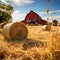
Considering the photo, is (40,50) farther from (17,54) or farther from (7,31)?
(7,31)

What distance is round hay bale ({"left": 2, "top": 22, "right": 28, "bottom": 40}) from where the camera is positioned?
9.93 m

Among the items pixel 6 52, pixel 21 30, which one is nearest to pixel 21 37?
pixel 21 30

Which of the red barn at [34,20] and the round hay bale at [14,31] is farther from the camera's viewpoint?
the red barn at [34,20]

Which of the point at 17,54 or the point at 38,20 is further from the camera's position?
the point at 38,20

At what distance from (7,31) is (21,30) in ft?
2.76

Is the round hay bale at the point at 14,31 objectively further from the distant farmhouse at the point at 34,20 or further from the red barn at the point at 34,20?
the red barn at the point at 34,20

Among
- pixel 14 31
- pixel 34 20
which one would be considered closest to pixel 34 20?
pixel 34 20

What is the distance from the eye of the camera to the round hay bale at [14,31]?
9.93m

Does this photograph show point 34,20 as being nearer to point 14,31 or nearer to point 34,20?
point 34,20

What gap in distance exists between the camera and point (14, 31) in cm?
1026

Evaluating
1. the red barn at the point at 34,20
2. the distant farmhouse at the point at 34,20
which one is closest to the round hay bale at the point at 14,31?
the distant farmhouse at the point at 34,20

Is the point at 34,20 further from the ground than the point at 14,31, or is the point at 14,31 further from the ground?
the point at 14,31

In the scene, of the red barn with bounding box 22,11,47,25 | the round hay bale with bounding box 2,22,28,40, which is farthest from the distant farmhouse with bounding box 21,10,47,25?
the round hay bale with bounding box 2,22,28,40

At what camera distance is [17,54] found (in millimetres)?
5672
